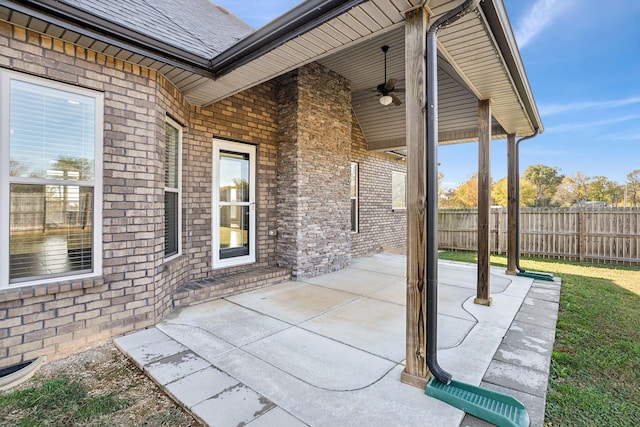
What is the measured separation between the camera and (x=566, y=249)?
345 inches

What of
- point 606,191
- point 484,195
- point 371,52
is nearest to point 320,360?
point 484,195

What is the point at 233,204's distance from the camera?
17.0 feet

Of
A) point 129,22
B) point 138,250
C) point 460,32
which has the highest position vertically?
point 129,22

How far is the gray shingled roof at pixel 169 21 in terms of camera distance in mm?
2767

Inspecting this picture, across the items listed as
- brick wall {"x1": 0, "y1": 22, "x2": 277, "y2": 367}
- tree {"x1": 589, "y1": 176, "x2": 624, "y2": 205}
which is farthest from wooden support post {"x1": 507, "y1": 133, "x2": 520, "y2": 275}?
tree {"x1": 589, "y1": 176, "x2": 624, "y2": 205}

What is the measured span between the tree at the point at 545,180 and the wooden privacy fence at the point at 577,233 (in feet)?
82.8

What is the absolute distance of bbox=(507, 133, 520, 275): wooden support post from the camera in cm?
594

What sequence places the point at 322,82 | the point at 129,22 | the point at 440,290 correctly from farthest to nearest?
1. the point at 322,82
2. the point at 440,290
3. the point at 129,22

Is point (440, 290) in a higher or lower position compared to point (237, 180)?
lower

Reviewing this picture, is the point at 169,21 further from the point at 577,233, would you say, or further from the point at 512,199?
the point at 577,233

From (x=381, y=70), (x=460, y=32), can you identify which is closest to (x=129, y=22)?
(x=460, y=32)

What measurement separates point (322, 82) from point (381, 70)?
51.6 inches

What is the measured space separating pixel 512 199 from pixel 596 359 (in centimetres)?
387

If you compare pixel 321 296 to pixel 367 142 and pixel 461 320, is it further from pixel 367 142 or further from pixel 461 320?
pixel 367 142
